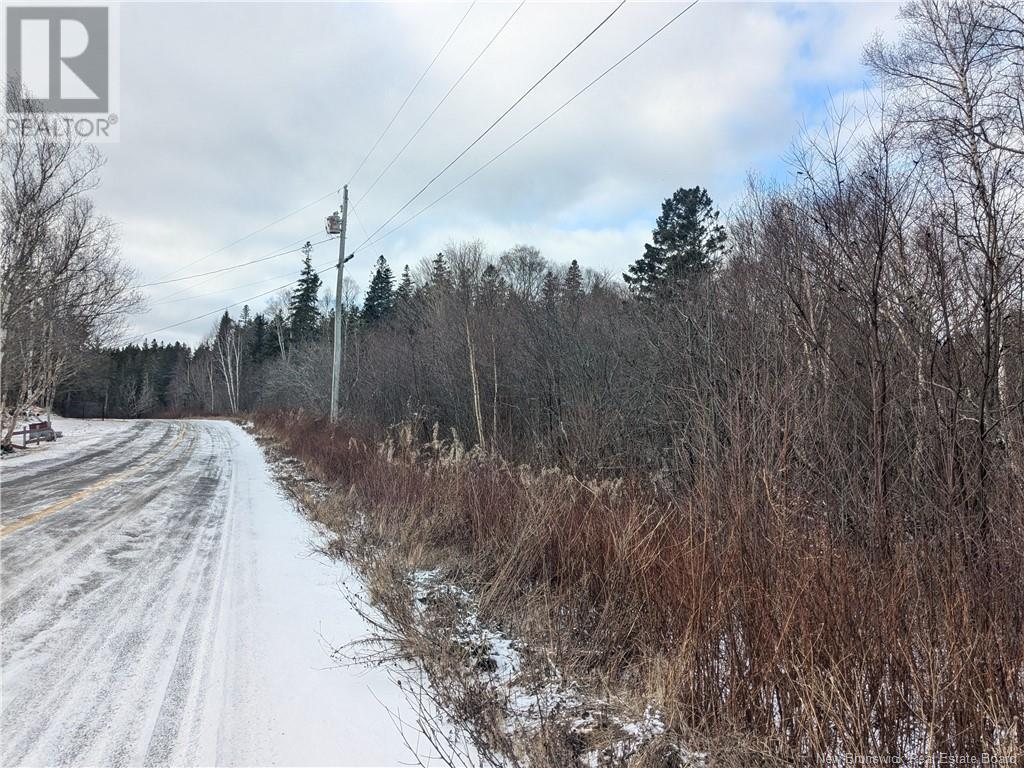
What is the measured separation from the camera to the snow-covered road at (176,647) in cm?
252

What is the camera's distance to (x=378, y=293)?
5019 cm

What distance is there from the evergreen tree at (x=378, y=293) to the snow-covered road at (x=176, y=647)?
43.1m

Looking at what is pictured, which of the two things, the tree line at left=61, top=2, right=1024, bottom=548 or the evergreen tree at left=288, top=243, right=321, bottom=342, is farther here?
the evergreen tree at left=288, top=243, right=321, bottom=342

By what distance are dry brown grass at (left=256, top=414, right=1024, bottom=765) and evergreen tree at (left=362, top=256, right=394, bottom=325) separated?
46.7m

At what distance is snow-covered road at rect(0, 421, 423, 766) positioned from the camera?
252 centimetres

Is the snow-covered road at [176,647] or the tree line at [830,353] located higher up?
the tree line at [830,353]

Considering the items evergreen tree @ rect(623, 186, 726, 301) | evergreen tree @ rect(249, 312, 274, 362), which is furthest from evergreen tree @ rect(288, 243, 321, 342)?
evergreen tree @ rect(623, 186, 726, 301)

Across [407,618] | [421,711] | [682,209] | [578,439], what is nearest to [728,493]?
[421,711]

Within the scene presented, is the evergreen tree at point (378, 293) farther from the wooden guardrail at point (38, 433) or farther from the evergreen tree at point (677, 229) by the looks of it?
the wooden guardrail at point (38, 433)

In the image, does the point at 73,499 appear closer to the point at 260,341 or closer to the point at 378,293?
the point at 378,293

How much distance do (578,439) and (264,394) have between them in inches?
1720

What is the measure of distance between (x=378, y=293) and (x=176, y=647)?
49.0 metres

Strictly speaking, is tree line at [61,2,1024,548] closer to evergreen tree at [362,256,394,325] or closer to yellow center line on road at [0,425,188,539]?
yellow center line on road at [0,425,188,539]

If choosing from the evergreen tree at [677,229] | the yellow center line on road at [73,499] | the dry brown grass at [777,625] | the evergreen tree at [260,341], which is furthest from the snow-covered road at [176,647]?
the evergreen tree at [260,341]
